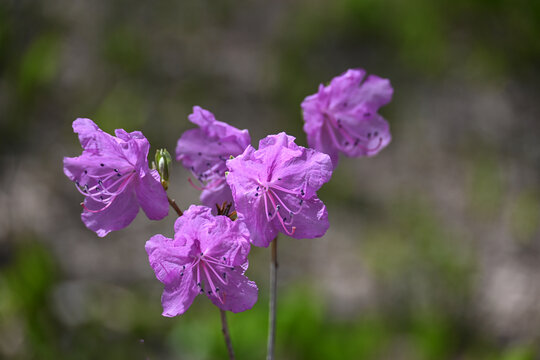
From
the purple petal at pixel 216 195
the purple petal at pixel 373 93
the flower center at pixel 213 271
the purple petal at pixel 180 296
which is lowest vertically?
the purple petal at pixel 180 296

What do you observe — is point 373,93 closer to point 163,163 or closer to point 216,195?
point 216,195

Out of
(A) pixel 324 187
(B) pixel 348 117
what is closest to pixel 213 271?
(B) pixel 348 117

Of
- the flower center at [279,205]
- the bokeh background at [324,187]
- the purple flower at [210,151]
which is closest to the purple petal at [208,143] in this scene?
the purple flower at [210,151]

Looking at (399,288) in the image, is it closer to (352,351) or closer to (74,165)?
(352,351)

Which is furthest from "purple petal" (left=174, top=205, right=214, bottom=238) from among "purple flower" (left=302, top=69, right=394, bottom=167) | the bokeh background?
the bokeh background

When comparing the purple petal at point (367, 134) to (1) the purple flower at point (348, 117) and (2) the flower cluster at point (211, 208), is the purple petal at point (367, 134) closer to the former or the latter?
(1) the purple flower at point (348, 117)

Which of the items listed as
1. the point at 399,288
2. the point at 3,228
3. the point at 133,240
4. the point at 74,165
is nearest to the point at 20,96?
the point at 3,228
